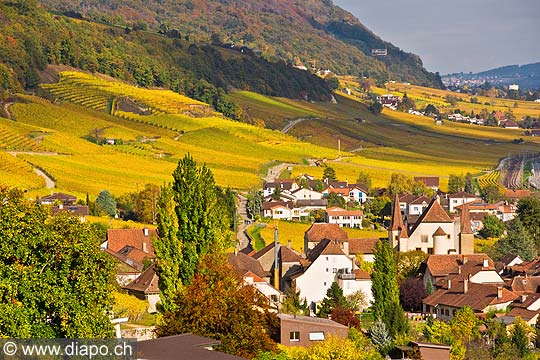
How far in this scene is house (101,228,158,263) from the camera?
247 ft

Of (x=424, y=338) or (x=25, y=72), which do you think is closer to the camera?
(x=424, y=338)

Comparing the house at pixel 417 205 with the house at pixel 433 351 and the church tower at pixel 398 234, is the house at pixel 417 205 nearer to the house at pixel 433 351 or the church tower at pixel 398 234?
the church tower at pixel 398 234

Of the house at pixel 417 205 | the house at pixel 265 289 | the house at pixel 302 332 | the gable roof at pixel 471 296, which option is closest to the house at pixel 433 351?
the house at pixel 302 332

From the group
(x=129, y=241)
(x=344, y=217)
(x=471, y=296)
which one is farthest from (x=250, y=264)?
(x=344, y=217)

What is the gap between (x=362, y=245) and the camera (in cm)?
8444

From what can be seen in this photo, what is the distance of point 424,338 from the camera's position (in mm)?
55031

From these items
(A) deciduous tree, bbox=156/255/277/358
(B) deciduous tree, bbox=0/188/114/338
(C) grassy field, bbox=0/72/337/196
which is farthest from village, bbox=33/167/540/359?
(C) grassy field, bbox=0/72/337/196

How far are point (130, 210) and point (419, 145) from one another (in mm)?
103322

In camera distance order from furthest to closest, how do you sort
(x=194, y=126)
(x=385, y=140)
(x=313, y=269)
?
(x=385, y=140), (x=194, y=126), (x=313, y=269)

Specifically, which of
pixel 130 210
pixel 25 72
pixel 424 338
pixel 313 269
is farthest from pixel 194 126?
pixel 424 338

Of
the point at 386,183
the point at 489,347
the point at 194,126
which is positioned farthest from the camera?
the point at 194,126

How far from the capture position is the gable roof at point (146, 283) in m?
58.6

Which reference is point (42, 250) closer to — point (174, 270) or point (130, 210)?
point (174, 270)

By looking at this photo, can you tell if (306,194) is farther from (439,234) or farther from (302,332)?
(302,332)
